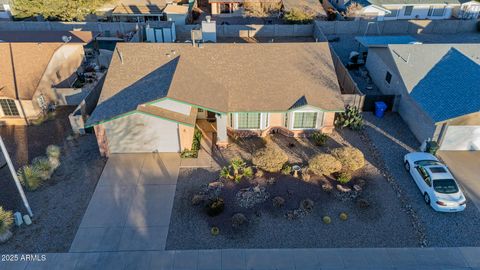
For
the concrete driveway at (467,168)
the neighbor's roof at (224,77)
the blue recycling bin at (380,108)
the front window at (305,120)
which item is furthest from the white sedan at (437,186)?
the front window at (305,120)

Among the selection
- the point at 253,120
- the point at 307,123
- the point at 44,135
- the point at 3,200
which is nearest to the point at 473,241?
the point at 307,123

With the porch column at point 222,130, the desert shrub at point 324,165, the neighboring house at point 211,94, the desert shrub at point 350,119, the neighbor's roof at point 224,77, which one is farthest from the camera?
the desert shrub at point 350,119

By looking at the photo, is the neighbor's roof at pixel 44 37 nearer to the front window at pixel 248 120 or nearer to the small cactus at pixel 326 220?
the front window at pixel 248 120

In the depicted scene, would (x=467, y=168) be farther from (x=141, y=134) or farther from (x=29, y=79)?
(x=29, y=79)

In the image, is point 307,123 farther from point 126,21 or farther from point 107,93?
point 126,21

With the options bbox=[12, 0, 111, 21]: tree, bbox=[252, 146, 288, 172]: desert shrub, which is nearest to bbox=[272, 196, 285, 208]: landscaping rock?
bbox=[252, 146, 288, 172]: desert shrub

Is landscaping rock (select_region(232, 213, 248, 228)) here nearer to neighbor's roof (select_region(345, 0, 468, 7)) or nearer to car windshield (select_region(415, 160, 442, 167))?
car windshield (select_region(415, 160, 442, 167))
